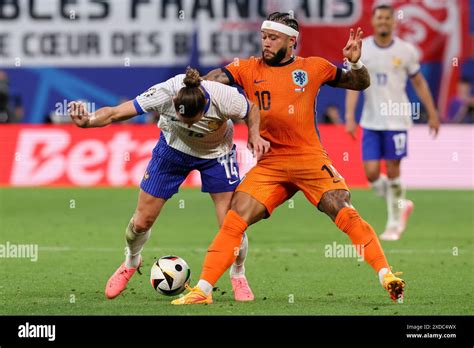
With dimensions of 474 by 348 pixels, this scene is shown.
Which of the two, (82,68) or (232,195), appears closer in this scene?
(232,195)

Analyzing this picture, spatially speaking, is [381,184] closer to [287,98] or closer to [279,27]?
[287,98]

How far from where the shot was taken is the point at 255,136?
31.6 feet

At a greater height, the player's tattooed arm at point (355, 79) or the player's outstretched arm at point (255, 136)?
the player's tattooed arm at point (355, 79)

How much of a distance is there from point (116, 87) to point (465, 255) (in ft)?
50.7

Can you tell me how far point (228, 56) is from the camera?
26.5 meters

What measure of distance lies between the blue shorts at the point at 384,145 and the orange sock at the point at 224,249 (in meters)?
5.86

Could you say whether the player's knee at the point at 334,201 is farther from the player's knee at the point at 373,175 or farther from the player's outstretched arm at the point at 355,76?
the player's knee at the point at 373,175

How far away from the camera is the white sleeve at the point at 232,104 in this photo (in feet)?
32.3

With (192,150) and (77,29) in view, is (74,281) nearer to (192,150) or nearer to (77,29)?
(192,150)

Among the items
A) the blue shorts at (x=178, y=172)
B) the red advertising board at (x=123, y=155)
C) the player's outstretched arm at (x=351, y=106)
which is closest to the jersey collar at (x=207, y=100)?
the blue shorts at (x=178, y=172)
